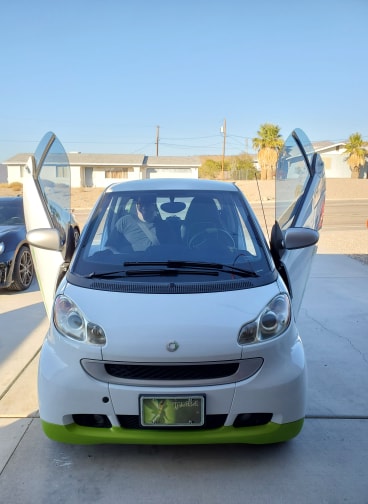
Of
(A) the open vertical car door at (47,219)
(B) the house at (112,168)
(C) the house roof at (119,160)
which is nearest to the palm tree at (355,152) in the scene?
(B) the house at (112,168)

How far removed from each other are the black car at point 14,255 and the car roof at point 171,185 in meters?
3.25

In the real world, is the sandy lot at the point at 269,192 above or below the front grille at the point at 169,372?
below

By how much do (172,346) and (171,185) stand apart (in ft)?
5.89

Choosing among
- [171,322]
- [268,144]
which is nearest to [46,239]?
[171,322]

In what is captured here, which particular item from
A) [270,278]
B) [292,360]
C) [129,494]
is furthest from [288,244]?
[129,494]

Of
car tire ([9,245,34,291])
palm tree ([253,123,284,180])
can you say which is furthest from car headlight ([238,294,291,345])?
palm tree ([253,123,284,180])

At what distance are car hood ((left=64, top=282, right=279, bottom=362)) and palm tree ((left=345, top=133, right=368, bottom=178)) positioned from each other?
51584mm

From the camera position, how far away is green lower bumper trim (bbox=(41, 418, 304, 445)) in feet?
8.30

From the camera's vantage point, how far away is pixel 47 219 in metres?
3.88

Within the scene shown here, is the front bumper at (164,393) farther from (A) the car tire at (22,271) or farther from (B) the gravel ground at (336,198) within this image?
(B) the gravel ground at (336,198)

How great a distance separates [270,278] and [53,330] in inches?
53.9

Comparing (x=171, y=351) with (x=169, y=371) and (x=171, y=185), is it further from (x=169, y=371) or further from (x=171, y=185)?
(x=171, y=185)

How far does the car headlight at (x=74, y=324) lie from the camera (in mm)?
2553

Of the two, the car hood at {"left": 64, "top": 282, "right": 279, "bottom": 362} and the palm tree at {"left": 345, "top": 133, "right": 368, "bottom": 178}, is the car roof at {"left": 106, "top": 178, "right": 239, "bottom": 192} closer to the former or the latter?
the car hood at {"left": 64, "top": 282, "right": 279, "bottom": 362}
